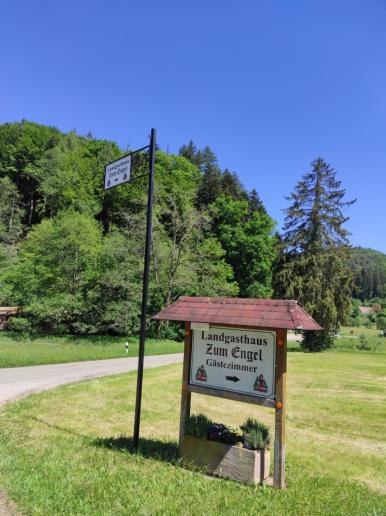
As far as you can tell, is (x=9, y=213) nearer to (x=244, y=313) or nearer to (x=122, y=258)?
(x=122, y=258)

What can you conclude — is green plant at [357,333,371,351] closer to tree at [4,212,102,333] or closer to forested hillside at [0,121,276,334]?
forested hillside at [0,121,276,334]

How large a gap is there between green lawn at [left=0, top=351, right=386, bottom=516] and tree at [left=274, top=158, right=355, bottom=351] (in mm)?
19486

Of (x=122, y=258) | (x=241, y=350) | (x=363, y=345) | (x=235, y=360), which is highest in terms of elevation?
(x=122, y=258)

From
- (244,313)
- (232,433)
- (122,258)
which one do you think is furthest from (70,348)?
(244,313)

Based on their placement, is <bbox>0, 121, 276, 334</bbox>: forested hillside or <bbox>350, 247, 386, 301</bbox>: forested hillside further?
<bbox>350, 247, 386, 301</bbox>: forested hillside

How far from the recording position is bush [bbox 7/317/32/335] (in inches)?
1100

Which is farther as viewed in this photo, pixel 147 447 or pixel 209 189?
pixel 209 189

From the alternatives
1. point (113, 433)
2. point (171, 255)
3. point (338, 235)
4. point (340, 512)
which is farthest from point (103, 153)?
point (340, 512)

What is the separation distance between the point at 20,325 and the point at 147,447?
24.3 m

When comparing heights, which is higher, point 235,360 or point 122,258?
point 122,258

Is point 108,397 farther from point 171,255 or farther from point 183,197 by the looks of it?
point 183,197

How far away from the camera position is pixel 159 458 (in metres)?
5.78

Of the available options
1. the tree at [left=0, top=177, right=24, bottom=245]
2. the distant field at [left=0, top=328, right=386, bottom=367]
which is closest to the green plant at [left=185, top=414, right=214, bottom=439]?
the distant field at [left=0, top=328, right=386, bottom=367]

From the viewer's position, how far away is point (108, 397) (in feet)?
36.0
